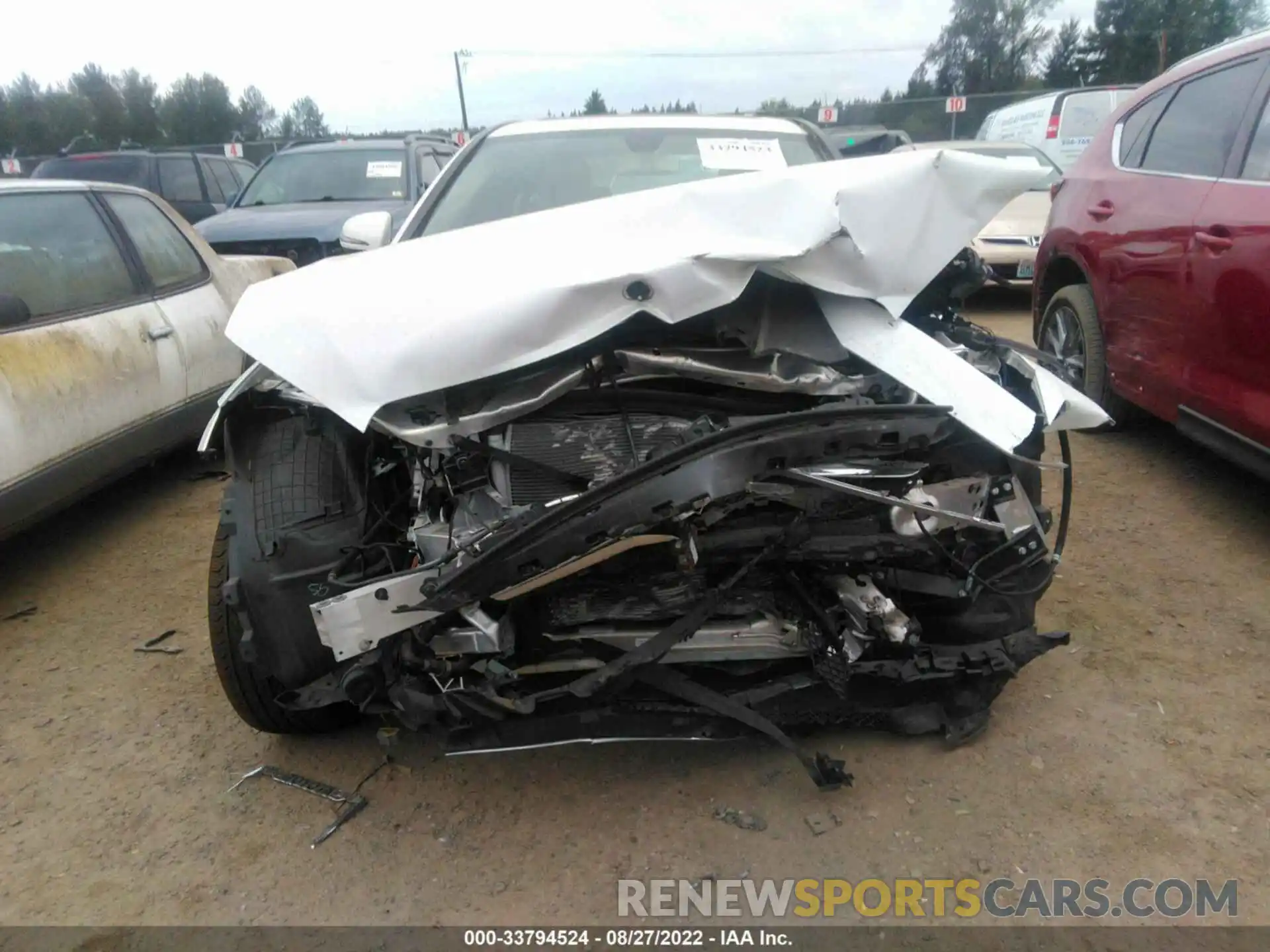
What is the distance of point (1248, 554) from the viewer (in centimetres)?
336

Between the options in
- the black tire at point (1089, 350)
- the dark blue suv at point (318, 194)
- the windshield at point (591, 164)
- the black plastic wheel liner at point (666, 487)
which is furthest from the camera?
the dark blue suv at point (318, 194)

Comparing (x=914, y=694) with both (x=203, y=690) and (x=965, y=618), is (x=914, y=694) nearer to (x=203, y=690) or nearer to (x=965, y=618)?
(x=965, y=618)

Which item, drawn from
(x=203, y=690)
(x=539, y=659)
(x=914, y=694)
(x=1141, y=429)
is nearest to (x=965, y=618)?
(x=914, y=694)

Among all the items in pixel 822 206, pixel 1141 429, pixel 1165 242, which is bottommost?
pixel 1141 429

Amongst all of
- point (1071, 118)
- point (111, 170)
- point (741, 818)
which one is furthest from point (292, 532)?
point (1071, 118)

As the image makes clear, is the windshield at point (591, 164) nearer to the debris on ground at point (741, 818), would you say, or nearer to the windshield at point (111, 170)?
the debris on ground at point (741, 818)

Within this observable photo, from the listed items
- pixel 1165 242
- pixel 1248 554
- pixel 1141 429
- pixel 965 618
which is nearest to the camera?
pixel 965 618

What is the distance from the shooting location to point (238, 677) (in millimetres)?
2340

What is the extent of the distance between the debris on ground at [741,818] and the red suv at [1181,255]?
5.75ft

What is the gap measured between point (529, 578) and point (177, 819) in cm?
126

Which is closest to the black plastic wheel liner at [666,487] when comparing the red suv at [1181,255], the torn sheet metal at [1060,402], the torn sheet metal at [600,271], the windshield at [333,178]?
the torn sheet metal at [600,271]

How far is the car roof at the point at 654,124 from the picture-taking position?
3.67m

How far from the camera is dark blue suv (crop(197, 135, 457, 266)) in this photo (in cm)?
685

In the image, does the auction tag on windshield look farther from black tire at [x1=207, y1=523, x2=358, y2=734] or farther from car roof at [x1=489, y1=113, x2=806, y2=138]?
black tire at [x1=207, y1=523, x2=358, y2=734]
